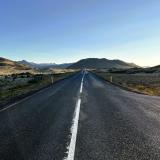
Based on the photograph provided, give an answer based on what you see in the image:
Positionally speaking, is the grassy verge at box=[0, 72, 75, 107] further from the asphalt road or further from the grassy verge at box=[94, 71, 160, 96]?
the grassy verge at box=[94, 71, 160, 96]

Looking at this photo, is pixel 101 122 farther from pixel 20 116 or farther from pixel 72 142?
pixel 20 116

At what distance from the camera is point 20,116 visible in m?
11.2

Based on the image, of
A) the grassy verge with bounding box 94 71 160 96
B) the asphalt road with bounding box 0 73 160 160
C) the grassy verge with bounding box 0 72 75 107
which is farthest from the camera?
the grassy verge with bounding box 94 71 160 96

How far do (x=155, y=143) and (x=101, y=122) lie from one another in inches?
118

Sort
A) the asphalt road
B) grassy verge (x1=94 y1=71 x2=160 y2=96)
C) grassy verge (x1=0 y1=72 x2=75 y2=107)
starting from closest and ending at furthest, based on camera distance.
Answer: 1. the asphalt road
2. grassy verge (x1=0 y1=72 x2=75 y2=107)
3. grassy verge (x1=94 y1=71 x2=160 y2=96)

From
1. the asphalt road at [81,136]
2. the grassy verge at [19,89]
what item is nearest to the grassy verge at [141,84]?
the grassy verge at [19,89]

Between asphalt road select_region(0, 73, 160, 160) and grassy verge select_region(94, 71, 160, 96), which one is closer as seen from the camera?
asphalt road select_region(0, 73, 160, 160)

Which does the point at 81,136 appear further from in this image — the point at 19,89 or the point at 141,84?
the point at 141,84

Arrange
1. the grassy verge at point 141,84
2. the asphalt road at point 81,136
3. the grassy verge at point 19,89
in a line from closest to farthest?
the asphalt road at point 81,136 < the grassy verge at point 19,89 < the grassy verge at point 141,84

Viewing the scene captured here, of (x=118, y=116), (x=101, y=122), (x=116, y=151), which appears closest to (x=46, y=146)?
(x=116, y=151)

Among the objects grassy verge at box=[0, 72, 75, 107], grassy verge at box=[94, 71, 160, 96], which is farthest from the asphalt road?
grassy verge at box=[94, 71, 160, 96]

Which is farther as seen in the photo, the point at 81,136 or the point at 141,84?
the point at 141,84

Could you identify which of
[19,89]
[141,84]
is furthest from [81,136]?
[141,84]

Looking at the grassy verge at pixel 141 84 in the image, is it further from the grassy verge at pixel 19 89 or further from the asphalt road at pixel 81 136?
the asphalt road at pixel 81 136
